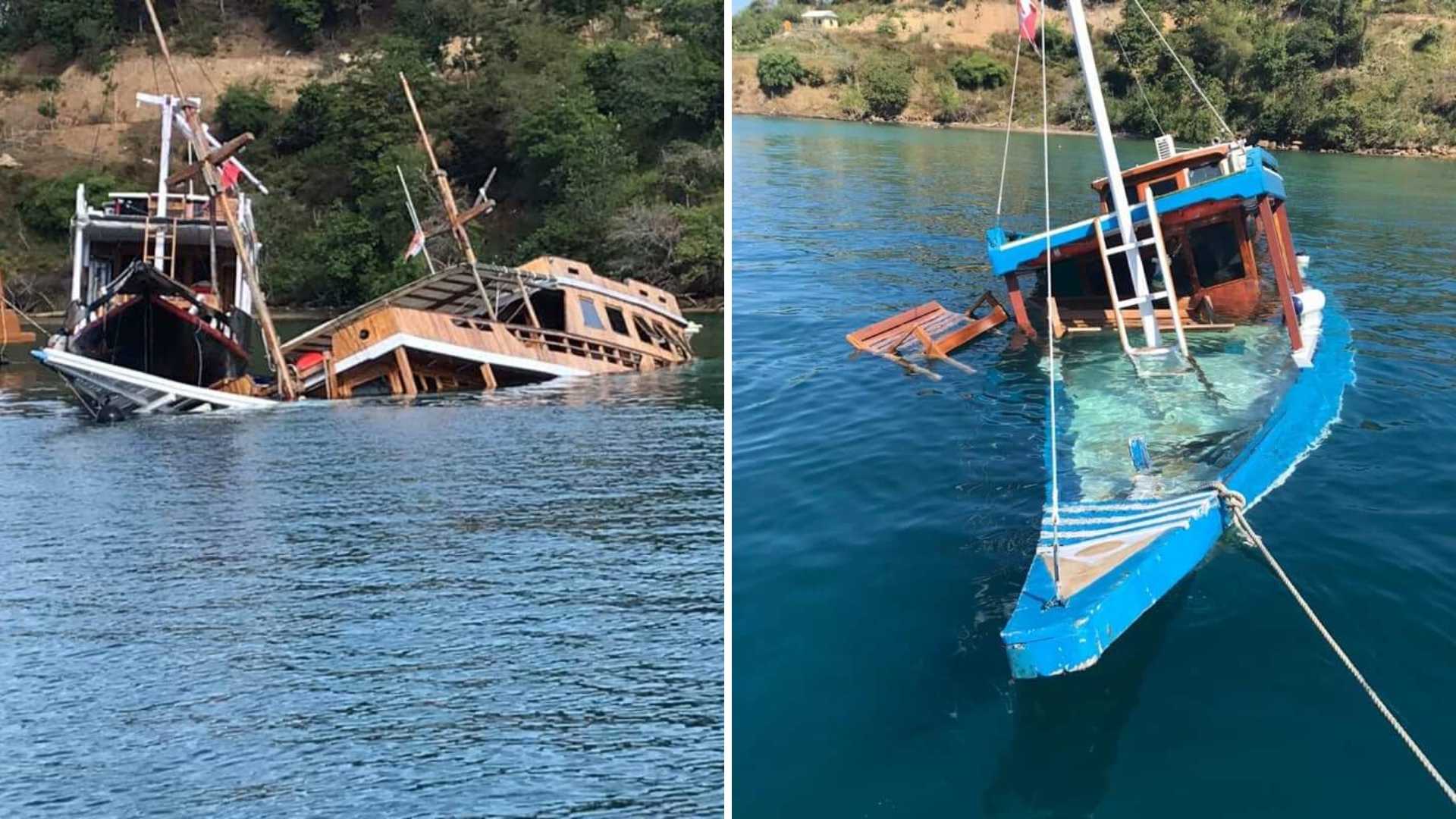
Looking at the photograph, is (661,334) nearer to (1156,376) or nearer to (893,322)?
(893,322)

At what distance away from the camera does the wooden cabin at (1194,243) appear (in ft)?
66.3

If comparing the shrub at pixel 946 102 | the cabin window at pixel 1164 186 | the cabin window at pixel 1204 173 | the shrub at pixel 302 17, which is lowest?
the cabin window at pixel 1164 186

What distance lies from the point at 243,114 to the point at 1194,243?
217ft

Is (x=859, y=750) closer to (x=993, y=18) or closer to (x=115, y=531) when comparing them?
(x=115, y=531)

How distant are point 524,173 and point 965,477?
2051 inches

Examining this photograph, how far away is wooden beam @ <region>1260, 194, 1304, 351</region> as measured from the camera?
1823 centimetres

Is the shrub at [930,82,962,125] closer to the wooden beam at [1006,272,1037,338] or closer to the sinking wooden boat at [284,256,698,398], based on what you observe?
the sinking wooden boat at [284,256,698,398]

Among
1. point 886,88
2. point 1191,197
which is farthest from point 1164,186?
point 886,88

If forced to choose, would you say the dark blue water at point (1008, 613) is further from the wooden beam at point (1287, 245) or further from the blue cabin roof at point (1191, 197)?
the blue cabin roof at point (1191, 197)

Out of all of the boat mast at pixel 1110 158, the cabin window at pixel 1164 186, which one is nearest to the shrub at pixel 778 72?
the cabin window at pixel 1164 186

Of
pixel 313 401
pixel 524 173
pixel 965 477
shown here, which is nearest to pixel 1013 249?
pixel 965 477

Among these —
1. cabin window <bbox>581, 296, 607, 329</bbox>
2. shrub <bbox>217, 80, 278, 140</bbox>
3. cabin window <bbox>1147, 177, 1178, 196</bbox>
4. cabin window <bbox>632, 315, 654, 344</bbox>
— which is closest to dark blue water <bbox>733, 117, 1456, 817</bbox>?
cabin window <bbox>1147, 177, 1178, 196</bbox>

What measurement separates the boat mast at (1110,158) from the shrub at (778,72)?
78.3m

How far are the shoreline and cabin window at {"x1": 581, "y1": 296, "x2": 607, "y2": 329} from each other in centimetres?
2687
